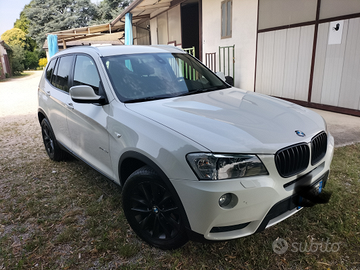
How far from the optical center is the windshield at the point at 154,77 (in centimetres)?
297

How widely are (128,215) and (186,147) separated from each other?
3.41ft

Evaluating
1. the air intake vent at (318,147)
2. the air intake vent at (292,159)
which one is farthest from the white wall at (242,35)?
the air intake vent at (292,159)

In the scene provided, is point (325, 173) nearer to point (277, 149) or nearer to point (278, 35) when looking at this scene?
point (277, 149)

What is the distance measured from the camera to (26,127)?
7695 millimetres

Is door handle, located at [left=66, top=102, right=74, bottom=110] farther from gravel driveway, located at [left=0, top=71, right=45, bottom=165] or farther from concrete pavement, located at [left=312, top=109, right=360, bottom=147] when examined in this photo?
concrete pavement, located at [left=312, top=109, right=360, bottom=147]

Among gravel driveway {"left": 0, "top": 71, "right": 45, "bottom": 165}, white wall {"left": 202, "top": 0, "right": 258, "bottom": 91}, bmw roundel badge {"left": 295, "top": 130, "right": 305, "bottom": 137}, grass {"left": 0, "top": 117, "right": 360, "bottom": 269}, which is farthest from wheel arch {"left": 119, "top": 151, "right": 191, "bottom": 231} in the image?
white wall {"left": 202, "top": 0, "right": 258, "bottom": 91}

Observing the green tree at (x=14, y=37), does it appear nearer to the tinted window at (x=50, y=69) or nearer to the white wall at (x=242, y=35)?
the white wall at (x=242, y=35)

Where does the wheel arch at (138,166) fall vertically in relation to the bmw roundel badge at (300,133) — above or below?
below

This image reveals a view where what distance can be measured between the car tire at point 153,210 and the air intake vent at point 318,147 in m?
1.16

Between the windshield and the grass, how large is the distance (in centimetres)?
137

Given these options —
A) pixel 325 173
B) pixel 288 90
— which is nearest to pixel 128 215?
pixel 325 173

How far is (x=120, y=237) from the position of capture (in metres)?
2.79

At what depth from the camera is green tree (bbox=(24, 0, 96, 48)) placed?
154 ft

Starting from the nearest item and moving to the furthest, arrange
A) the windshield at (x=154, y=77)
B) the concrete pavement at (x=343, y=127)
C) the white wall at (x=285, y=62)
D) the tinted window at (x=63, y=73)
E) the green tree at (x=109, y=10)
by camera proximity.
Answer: the windshield at (x=154, y=77), the tinted window at (x=63, y=73), the concrete pavement at (x=343, y=127), the white wall at (x=285, y=62), the green tree at (x=109, y=10)
